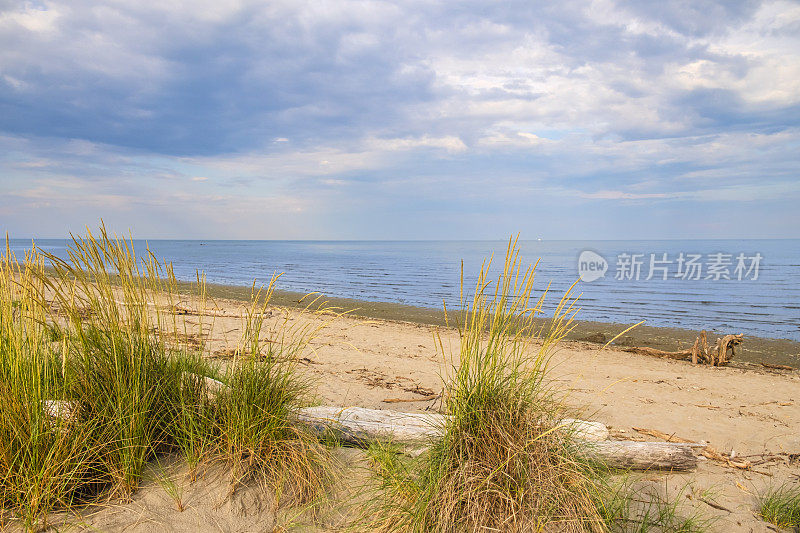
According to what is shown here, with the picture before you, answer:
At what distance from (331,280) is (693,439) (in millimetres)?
25538

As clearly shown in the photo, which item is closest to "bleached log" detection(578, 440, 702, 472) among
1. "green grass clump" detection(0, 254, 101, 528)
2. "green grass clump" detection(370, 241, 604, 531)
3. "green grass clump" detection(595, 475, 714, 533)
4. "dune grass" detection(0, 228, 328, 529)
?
"green grass clump" detection(595, 475, 714, 533)

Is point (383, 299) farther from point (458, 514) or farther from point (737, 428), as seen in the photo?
point (458, 514)

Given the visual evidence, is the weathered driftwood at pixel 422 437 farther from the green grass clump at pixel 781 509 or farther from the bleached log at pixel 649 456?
the green grass clump at pixel 781 509

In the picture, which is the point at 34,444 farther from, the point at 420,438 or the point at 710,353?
the point at 710,353

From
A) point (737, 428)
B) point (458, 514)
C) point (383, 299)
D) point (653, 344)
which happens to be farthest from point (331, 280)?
point (458, 514)

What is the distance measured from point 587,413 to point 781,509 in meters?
2.16

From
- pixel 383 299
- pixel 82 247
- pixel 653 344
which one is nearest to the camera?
pixel 82 247

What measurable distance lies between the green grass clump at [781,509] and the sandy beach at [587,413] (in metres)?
0.08

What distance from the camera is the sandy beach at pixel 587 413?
300 centimetres

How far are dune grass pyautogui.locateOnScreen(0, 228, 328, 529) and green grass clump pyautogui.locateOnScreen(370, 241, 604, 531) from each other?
0.90 metres

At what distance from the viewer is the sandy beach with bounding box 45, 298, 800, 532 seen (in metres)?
3.00

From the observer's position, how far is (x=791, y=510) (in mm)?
3236

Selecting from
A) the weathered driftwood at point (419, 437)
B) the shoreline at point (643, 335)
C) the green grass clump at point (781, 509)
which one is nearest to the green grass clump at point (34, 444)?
the weathered driftwood at point (419, 437)

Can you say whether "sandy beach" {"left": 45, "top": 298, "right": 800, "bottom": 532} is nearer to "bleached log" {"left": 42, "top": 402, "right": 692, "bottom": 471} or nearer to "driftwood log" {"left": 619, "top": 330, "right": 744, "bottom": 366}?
"bleached log" {"left": 42, "top": 402, "right": 692, "bottom": 471}
